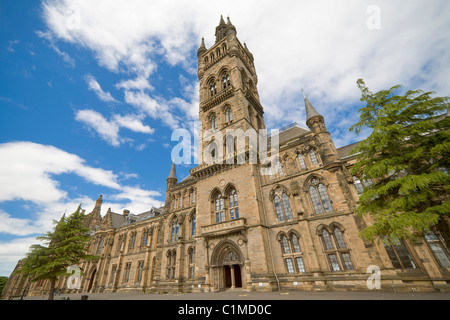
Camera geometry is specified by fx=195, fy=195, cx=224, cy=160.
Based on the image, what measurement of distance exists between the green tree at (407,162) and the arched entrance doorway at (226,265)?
12.5 m

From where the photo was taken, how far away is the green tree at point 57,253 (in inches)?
654

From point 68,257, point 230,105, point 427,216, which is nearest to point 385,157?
point 427,216

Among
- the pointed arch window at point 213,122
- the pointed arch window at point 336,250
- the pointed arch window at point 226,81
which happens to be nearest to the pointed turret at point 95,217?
the pointed arch window at point 213,122

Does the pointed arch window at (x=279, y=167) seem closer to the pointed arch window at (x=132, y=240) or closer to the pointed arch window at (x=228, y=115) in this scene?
the pointed arch window at (x=228, y=115)

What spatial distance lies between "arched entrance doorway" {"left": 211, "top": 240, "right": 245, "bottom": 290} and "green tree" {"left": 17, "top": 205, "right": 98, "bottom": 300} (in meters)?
12.0

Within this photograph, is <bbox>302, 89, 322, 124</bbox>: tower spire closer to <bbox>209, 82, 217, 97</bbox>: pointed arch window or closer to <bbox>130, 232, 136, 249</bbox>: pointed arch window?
<bbox>209, 82, 217, 97</bbox>: pointed arch window

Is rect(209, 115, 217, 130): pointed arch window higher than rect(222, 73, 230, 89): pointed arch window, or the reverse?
rect(222, 73, 230, 89): pointed arch window

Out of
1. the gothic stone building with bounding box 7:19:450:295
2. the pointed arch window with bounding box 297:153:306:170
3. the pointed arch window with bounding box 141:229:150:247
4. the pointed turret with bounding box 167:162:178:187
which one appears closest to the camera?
the gothic stone building with bounding box 7:19:450:295

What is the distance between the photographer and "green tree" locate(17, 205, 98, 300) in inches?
654

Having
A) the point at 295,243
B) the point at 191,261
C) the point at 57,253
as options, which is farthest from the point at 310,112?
the point at 57,253

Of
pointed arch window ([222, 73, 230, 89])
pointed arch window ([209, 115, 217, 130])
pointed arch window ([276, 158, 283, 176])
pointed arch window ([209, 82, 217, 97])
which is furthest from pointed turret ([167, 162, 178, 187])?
pointed arch window ([276, 158, 283, 176])
